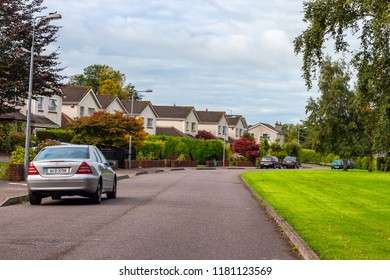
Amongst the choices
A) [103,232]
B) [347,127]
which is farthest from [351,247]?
[347,127]

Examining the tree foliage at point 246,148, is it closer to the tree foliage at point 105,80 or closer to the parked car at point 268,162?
the parked car at point 268,162

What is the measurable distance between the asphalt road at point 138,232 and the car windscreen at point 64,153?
A: 1.32 m

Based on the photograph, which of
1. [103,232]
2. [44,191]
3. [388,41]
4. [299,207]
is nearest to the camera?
[103,232]

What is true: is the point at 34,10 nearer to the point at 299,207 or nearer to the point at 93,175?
the point at 93,175

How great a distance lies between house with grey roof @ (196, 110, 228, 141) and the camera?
11341 centimetres

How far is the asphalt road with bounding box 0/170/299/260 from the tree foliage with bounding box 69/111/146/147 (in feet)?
87.2

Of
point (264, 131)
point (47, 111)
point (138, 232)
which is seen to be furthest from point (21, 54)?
point (264, 131)

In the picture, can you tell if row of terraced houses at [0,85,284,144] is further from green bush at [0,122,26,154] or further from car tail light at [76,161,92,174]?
car tail light at [76,161,92,174]

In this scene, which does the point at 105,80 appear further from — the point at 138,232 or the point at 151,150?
the point at 138,232

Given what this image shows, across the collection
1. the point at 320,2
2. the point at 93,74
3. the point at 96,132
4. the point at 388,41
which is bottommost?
the point at 96,132

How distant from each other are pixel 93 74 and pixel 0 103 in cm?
9756

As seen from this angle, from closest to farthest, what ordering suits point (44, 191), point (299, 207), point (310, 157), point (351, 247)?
point (351, 247), point (44, 191), point (299, 207), point (310, 157)

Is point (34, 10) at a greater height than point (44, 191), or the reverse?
point (34, 10)

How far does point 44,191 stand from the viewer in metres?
16.6
